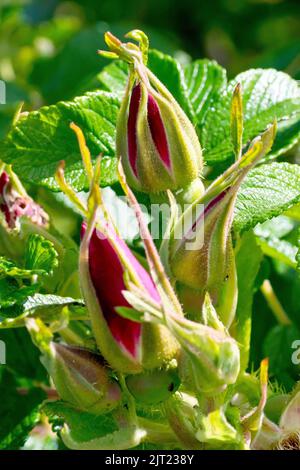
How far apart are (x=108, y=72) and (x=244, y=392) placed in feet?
2.52

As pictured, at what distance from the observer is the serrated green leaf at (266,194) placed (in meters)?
1.45

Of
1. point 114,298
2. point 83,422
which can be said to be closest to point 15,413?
point 83,422

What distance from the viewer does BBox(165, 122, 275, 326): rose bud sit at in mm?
1271

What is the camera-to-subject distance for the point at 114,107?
1.66 meters

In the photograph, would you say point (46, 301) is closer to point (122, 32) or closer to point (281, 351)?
point (281, 351)

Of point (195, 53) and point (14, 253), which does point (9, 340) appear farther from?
point (195, 53)

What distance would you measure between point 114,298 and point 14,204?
1.56 ft

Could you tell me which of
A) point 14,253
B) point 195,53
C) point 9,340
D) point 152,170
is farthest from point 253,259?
point 195,53

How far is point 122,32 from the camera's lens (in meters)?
3.22

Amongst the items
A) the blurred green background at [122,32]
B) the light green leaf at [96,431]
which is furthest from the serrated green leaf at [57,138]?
the blurred green background at [122,32]

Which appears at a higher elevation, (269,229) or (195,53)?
(269,229)

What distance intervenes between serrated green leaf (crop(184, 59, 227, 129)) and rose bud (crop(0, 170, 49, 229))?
1.23 ft

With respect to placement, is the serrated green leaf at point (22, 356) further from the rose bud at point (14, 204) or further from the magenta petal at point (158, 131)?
the magenta petal at point (158, 131)
